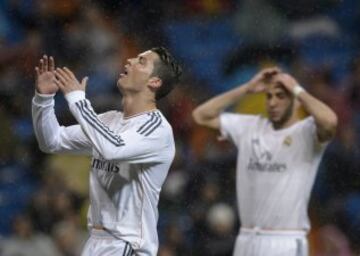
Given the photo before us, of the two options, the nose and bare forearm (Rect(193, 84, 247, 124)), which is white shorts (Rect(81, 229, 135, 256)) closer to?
the nose

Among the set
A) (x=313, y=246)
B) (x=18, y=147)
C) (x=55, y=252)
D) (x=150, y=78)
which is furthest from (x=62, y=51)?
(x=150, y=78)

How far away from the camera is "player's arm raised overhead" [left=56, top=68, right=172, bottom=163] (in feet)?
13.9

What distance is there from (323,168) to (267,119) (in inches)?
63.1

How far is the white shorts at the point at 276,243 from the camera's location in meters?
6.01

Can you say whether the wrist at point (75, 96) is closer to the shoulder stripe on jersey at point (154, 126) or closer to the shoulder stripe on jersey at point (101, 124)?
the shoulder stripe on jersey at point (101, 124)

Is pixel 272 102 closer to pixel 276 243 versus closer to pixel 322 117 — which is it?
pixel 322 117

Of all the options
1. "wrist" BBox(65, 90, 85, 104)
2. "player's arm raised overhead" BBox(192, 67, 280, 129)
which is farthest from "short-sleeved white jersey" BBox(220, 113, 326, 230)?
"wrist" BBox(65, 90, 85, 104)

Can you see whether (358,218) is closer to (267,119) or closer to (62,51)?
(267,119)

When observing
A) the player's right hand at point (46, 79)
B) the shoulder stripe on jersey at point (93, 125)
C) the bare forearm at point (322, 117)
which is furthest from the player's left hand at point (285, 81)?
the shoulder stripe on jersey at point (93, 125)

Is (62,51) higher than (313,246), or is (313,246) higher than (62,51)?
(62,51)

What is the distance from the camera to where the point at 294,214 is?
19.9 ft

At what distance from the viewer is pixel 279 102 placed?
6.07 meters

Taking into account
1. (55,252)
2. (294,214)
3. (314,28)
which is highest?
(314,28)

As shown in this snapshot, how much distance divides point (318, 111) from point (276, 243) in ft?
2.38
